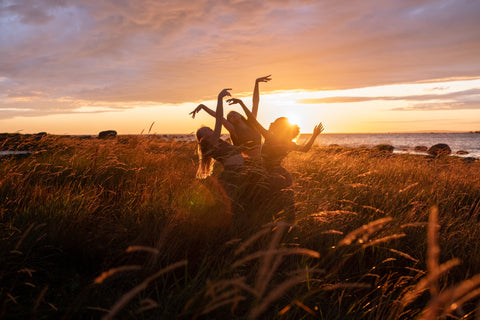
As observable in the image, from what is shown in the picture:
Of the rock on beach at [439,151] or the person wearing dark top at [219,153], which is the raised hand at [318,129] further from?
the rock on beach at [439,151]

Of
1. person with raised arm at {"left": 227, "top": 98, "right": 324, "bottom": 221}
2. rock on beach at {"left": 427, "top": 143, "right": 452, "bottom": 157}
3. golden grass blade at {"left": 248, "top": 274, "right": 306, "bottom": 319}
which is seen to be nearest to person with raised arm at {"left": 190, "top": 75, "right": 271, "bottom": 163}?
person with raised arm at {"left": 227, "top": 98, "right": 324, "bottom": 221}

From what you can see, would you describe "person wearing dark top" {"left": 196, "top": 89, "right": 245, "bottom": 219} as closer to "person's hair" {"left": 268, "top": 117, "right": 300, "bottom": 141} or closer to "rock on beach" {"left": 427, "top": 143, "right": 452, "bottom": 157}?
"person's hair" {"left": 268, "top": 117, "right": 300, "bottom": 141}

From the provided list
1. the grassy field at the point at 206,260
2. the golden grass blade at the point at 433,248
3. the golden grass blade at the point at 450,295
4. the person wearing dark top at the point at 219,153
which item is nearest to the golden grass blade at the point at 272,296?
the grassy field at the point at 206,260

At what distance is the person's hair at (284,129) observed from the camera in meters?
5.12

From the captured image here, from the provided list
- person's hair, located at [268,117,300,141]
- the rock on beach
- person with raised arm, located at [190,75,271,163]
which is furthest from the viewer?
the rock on beach

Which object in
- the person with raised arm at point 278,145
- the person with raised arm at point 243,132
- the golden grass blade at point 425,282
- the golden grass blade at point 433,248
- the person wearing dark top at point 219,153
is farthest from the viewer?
the person with raised arm at point 243,132

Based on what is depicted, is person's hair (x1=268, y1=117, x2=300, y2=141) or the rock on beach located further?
the rock on beach

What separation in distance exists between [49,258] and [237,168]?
2580 mm

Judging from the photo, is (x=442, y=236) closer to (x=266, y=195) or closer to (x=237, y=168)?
(x=266, y=195)

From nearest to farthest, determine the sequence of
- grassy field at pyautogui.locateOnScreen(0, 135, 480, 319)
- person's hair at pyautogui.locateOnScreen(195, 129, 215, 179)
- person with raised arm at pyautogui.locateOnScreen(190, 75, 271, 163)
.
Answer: grassy field at pyautogui.locateOnScreen(0, 135, 480, 319) < person's hair at pyautogui.locateOnScreen(195, 129, 215, 179) < person with raised arm at pyautogui.locateOnScreen(190, 75, 271, 163)

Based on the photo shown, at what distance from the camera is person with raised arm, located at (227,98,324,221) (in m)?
4.57

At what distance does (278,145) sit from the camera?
4.94 metres

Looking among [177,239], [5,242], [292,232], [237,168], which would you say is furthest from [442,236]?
[5,242]

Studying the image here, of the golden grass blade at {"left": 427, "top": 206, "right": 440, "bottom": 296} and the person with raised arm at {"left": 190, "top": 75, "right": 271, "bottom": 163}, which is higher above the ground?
the person with raised arm at {"left": 190, "top": 75, "right": 271, "bottom": 163}
